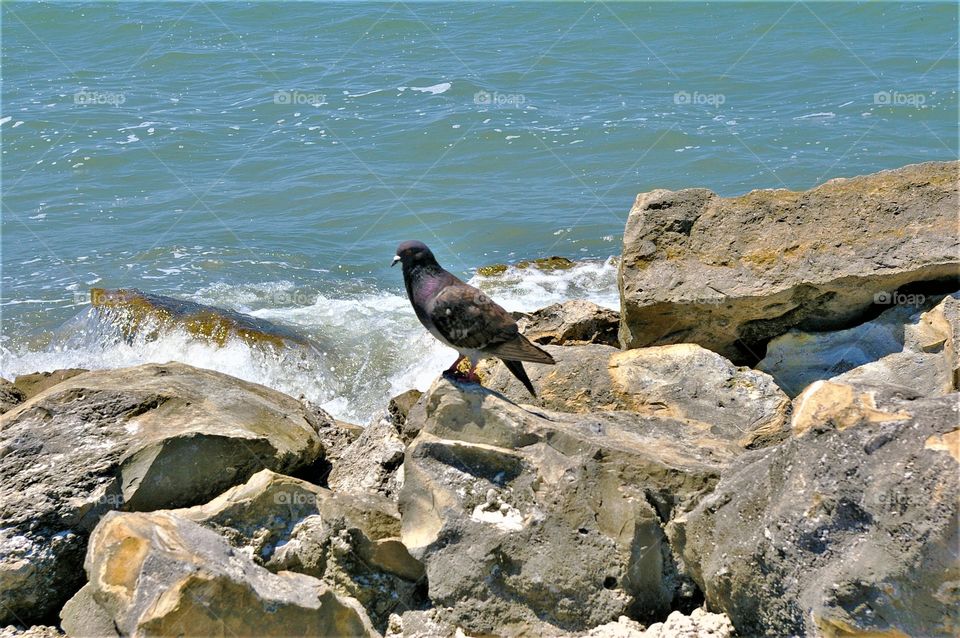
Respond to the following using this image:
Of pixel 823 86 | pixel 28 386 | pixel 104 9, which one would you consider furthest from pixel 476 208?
pixel 104 9

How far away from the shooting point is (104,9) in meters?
30.4

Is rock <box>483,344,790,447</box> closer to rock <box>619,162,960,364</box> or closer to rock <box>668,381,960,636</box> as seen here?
rock <box>619,162,960,364</box>

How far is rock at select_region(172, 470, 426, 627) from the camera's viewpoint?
4797 millimetres

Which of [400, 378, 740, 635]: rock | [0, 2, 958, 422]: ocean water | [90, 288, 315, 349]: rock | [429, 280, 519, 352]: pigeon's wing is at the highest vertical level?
[429, 280, 519, 352]: pigeon's wing

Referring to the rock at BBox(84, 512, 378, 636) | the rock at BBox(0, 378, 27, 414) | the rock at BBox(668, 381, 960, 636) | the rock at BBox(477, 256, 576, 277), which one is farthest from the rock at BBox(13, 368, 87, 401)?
the rock at BBox(668, 381, 960, 636)

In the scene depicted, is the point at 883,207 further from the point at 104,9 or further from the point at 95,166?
the point at 104,9

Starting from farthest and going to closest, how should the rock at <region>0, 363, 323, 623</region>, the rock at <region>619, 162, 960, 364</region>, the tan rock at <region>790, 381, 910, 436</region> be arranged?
the rock at <region>619, 162, 960, 364</region> < the rock at <region>0, 363, 323, 623</region> < the tan rock at <region>790, 381, 910, 436</region>

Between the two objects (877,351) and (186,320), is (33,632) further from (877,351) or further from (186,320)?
(186,320)

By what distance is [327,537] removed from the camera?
488cm

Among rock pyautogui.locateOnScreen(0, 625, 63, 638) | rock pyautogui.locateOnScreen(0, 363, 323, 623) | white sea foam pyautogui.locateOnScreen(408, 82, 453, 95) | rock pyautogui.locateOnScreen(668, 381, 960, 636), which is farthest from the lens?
white sea foam pyautogui.locateOnScreen(408, 82, 453, 95)

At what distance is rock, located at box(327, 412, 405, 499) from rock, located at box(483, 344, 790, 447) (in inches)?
32.7

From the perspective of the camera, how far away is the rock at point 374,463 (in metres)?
5.51

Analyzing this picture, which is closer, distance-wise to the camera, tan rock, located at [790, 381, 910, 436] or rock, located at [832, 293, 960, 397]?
tan rock, located at [790, 381, 910, 436]

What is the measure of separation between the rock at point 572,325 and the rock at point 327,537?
9.88ft
